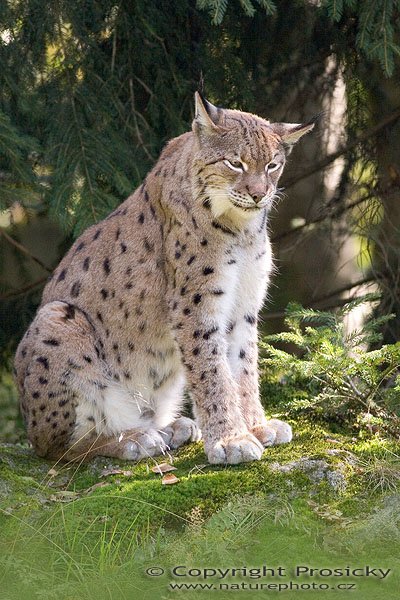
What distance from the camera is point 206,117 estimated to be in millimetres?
5777

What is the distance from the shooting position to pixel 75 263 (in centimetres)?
653

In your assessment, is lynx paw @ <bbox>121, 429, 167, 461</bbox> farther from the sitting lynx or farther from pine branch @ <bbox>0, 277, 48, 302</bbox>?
pine branch @ <bbox>0, 277, 48, 302</bbox>

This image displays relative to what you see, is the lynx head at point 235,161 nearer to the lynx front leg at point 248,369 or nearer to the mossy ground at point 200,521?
the lynx front leg at point 248,369

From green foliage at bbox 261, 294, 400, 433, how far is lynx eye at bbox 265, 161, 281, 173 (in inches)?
35.1

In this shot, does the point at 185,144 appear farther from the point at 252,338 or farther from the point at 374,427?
the point at 374,427

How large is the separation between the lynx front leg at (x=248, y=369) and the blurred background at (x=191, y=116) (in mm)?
1388

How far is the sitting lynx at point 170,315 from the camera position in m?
5.77

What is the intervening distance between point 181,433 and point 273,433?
640mm

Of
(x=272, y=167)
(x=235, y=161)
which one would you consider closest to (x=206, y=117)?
(x=235, y=161)

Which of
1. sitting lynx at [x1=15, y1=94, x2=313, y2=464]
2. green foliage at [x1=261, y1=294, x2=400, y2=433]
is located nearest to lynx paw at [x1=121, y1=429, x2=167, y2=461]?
sitting lynx at [x1=15, y1=94, x2=313, y2=464]

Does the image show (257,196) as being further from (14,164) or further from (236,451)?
(14,164)

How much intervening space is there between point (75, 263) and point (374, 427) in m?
2.10

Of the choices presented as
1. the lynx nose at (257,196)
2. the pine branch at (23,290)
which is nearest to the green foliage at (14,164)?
the pine branch at (23,290)

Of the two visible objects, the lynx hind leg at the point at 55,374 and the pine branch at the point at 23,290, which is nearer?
the lynx hind leg at the point at 55,374
